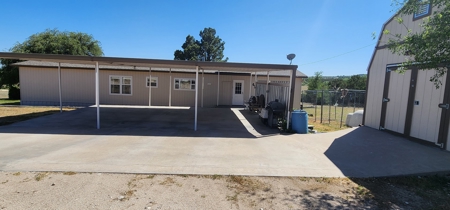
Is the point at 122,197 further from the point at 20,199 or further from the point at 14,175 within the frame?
the point at 14,175

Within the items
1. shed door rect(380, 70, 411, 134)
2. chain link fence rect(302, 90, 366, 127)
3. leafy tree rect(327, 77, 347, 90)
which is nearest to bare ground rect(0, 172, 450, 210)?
shed door rect(380, 70, 411, 134)

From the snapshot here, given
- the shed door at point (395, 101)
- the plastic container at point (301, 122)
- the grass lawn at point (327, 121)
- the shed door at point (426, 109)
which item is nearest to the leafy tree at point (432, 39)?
the shed door at point (426, 109)

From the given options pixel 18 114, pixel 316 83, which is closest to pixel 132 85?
pixel 18 114

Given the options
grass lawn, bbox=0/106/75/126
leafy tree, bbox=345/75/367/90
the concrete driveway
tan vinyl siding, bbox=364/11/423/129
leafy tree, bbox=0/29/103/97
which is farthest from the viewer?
leafy tree, bbox=345/75/367/90

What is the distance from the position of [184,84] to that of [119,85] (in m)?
4.52

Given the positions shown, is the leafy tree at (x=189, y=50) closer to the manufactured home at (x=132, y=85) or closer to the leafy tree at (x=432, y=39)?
the manufactured home at (x=132, y=85)

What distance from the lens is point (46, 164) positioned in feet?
15.3

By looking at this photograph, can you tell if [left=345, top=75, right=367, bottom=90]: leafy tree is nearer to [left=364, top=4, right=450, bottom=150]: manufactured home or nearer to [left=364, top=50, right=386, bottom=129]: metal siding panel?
[left=364, top=50, right=386, bottom=129]: metal siding panel

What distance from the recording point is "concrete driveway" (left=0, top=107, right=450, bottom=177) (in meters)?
4.66

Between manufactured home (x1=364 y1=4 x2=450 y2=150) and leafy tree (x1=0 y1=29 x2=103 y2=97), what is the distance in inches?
1091

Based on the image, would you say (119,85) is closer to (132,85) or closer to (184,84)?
(132,85)

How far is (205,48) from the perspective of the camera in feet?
136

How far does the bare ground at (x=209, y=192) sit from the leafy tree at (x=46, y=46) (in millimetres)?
25489

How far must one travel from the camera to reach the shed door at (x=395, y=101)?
7130 mm
